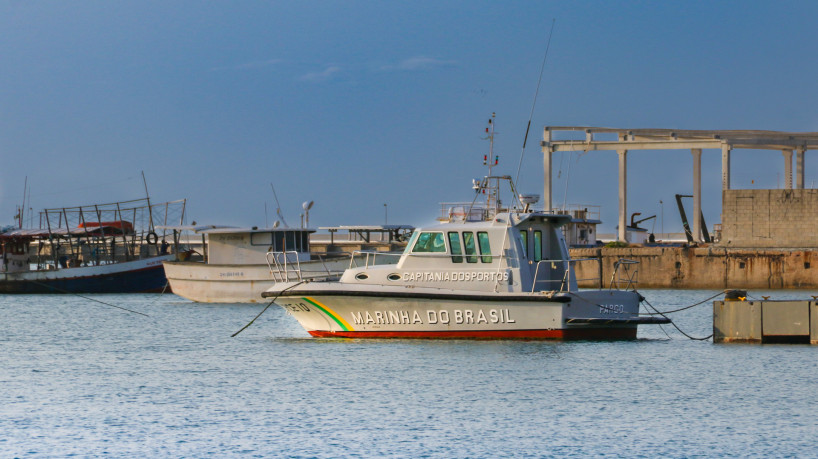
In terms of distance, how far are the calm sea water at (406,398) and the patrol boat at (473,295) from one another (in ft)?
1.53

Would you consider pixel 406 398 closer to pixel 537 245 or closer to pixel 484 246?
pixel 484 246

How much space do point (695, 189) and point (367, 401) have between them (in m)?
51.6

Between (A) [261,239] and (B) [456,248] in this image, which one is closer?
(B) [456,248]

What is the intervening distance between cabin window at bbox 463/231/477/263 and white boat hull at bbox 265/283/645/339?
1012 millimetres

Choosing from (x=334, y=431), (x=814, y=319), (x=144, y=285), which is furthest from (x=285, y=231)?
(x=334, y=431)

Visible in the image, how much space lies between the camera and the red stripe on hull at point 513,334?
912 inches

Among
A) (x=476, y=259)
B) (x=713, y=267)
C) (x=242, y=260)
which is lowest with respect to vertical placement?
(x=713, y=267)

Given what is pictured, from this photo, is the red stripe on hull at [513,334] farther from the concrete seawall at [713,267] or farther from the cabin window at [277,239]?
the concrete seawall at [713,267]

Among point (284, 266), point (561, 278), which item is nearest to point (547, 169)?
point (284, 266)

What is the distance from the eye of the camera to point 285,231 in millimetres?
42000

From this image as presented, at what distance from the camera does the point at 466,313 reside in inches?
919

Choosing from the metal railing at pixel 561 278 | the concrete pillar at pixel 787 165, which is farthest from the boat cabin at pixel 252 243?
the concrete pillar at pixel 787 165

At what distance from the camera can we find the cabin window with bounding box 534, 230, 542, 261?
80.5 ft

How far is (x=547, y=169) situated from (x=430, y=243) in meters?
43.6
